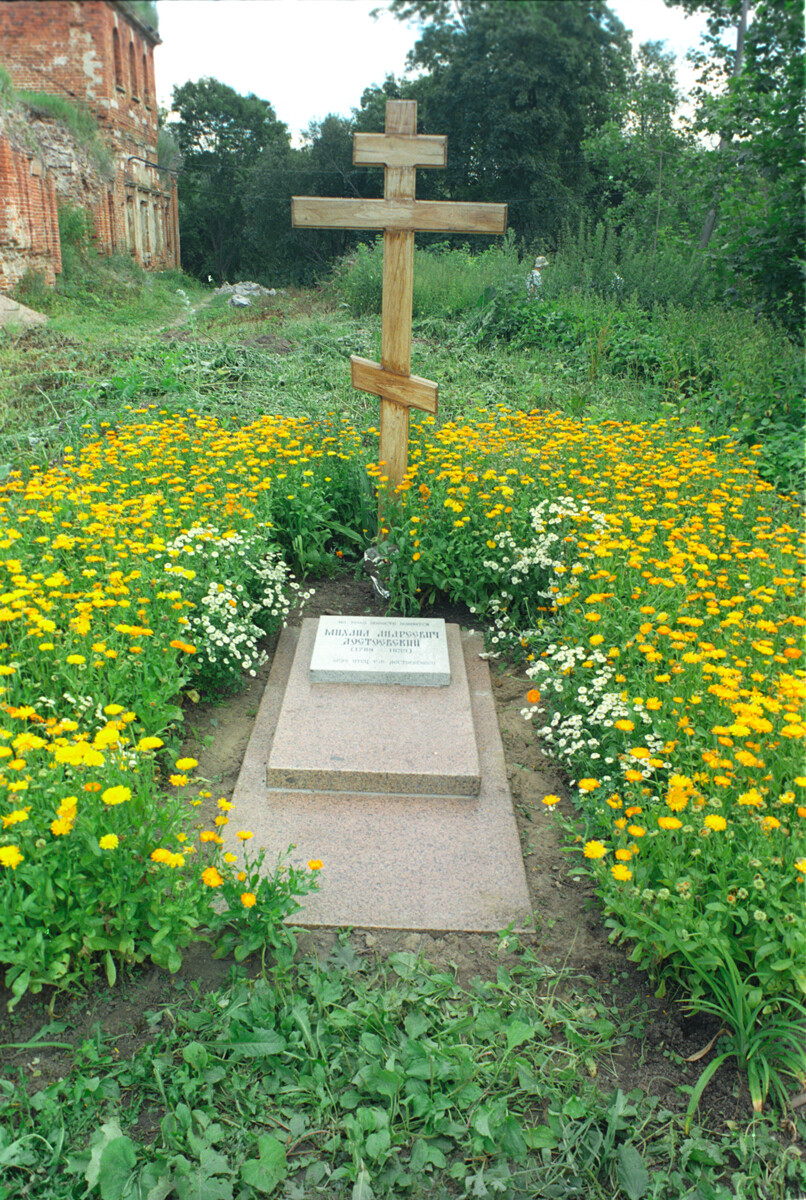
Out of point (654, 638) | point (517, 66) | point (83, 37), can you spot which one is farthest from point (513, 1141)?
point (83, 37)

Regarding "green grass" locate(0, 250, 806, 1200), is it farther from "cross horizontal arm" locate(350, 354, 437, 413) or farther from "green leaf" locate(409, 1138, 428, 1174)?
"cross horizontal arm" locate(350, 354, 437, 413)

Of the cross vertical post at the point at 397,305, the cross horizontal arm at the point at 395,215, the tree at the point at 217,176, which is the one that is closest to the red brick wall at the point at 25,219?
the tree at the point at 217,176

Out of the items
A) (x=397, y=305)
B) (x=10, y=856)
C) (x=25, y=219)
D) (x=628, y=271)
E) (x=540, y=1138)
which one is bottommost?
(x=540, y=1138)

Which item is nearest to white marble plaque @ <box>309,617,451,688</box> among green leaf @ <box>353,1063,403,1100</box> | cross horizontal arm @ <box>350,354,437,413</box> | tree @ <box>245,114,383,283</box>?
cross horizontal arm @ <box>350,354,437,413</box>

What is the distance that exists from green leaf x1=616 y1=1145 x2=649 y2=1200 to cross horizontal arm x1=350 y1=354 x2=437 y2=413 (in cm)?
360

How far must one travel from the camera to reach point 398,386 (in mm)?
4512

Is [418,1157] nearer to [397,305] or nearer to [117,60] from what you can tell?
[117,60]

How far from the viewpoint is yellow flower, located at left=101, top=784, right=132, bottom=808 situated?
193 cm

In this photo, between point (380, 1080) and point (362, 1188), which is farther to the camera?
point (380, 1080)

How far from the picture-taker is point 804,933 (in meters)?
1.79

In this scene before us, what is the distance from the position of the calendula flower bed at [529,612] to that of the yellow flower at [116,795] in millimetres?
77

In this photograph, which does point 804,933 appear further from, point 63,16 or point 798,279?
point 798,279

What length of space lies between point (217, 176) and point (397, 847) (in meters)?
14.0

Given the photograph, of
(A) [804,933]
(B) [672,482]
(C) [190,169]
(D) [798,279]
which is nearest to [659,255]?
(D) [798,279]
